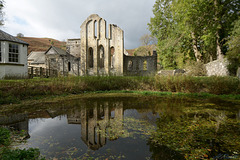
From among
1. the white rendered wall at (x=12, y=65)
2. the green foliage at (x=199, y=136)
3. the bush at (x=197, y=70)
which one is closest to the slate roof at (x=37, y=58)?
the white rendered wall at (x=12, y=65)

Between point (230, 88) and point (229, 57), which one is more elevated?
point (229, 57)

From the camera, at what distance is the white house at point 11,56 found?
1174 centimetres

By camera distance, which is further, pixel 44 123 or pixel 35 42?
pixel 35 42

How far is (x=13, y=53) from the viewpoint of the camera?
12.4 metres

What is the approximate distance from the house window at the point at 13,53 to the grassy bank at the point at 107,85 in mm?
7218

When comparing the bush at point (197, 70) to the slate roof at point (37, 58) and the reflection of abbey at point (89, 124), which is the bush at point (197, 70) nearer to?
the reflection of abbey at point (89, 124)

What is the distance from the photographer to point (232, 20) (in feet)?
49.5

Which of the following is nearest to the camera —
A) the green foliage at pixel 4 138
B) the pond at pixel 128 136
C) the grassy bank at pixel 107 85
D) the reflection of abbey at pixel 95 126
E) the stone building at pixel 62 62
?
the pond at pixel 128 136

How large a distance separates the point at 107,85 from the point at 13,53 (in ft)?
32.7

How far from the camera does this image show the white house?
11742 millimetres

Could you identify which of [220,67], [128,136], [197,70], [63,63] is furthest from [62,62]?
[128,136]

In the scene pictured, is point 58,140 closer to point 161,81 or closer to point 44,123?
point 44,123

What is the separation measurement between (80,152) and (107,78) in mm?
8429

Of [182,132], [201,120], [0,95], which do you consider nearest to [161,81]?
[201,120]
